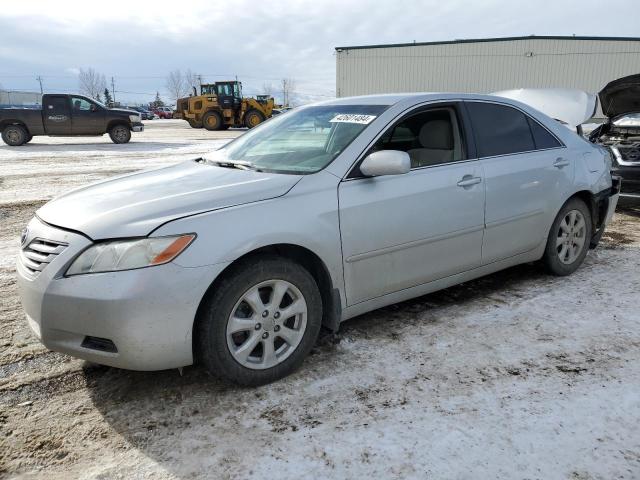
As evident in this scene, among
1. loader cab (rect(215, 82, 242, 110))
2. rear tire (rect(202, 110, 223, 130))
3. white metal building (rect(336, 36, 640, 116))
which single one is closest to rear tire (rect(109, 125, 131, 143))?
rear tire (rect(202, 110, 223, 130))

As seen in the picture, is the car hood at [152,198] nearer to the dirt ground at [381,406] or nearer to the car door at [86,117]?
the dirt ground at [381,406]

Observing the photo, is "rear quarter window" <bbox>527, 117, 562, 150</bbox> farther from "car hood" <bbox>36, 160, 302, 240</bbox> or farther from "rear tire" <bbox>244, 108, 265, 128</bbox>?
"rear tire" <bbox>244, 108, 265, 128</bbox>

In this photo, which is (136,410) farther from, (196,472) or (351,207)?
(351,207)

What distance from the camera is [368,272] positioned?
2.96 m

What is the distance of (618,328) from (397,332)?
1.44 m

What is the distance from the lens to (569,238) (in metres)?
4.24

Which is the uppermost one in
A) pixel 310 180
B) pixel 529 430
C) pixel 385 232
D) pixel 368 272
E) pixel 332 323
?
pixel 310 180

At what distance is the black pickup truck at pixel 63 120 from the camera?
1689 cm

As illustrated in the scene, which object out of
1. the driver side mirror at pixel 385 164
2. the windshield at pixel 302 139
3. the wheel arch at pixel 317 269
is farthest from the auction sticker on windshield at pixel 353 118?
the wheel arch at pixel 317 269

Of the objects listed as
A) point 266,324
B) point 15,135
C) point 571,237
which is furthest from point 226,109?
point 266,324

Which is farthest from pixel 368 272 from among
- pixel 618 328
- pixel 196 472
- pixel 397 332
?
pixel 618 328

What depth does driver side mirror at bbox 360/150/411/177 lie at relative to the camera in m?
2.87

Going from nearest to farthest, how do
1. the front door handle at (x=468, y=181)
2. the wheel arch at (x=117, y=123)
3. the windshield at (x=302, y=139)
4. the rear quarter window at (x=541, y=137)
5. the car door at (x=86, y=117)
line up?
1. the windshield at (x=302, y=139)
2. the front door handle at (x=468, y=181)
3. the rear quarter window at (x=541, y=137)
4. the car door at (x=86, y=117)
5. the wheel arch at (x=117, y=123)

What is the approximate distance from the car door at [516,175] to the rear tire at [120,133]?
16.9 meters
